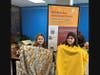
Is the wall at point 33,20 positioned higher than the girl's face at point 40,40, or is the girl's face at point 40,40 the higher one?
the wall at point 33,20

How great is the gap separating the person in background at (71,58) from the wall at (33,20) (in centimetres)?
839

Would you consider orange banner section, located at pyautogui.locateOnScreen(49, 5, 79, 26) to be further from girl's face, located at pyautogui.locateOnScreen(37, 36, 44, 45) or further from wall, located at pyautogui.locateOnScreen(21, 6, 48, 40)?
wall, located at pyautogui.locateOnScreen(21, 6, 48, 40)

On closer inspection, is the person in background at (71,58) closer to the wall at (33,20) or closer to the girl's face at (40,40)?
the girl's face at (40,40)

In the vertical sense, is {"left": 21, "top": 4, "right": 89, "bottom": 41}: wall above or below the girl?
above

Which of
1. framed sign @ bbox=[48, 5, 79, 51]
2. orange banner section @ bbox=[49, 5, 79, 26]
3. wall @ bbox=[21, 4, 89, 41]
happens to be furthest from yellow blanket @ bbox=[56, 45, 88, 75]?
wall @ bbox=[21, 4, 89, 41]

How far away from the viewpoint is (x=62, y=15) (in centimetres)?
292

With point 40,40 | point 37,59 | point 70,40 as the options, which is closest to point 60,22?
point 70,40

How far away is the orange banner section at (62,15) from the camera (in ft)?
9.52

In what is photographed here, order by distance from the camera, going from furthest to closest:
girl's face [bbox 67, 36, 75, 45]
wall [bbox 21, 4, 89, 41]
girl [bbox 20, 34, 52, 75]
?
wall [bbox 21, 4, 89, 41]
girl [bbox 20, 34, 52, 75]
girl's face [bbox 67, 36, 75, 45]

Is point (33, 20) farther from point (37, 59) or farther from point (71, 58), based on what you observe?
point (71, 58)

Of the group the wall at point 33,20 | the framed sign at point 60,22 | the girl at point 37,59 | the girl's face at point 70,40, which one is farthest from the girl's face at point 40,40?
the wall at point 33,20

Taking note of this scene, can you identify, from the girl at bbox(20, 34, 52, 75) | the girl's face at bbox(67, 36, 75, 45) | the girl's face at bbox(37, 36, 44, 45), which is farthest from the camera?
the girl's face at bbox(37, 36, 44, 45)

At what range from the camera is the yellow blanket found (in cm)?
302
